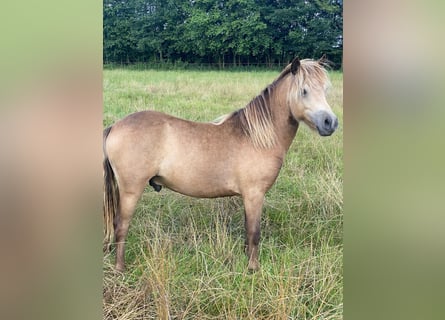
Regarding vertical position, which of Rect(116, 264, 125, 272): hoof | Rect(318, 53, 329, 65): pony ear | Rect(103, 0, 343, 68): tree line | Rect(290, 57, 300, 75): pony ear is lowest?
Rect(116, 264, 125, 272): hoof

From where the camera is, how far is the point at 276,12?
5.81ft

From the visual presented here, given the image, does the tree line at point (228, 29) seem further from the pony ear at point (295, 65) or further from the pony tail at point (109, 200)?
the pony tail at point (109, 200)

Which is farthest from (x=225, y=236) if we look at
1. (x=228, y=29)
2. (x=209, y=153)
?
(x=228, y=29)

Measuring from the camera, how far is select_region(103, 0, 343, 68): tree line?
69.3 inches

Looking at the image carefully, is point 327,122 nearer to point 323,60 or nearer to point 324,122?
point 324,122

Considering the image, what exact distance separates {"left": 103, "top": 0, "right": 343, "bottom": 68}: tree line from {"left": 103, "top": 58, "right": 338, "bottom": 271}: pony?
3.8 inches

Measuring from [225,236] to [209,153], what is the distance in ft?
1.11

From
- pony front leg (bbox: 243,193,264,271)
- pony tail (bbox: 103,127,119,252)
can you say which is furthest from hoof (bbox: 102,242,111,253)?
pony front leg (bbox: 243,193,264,271)

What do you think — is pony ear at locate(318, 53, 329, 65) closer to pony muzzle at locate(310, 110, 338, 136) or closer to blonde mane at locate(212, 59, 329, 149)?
blonde mane at locate(212, 59, 329, 149)

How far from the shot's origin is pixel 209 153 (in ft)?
5.79

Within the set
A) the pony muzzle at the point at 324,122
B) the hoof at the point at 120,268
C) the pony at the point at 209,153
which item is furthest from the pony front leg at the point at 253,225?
the hoof at the point at 120,268
